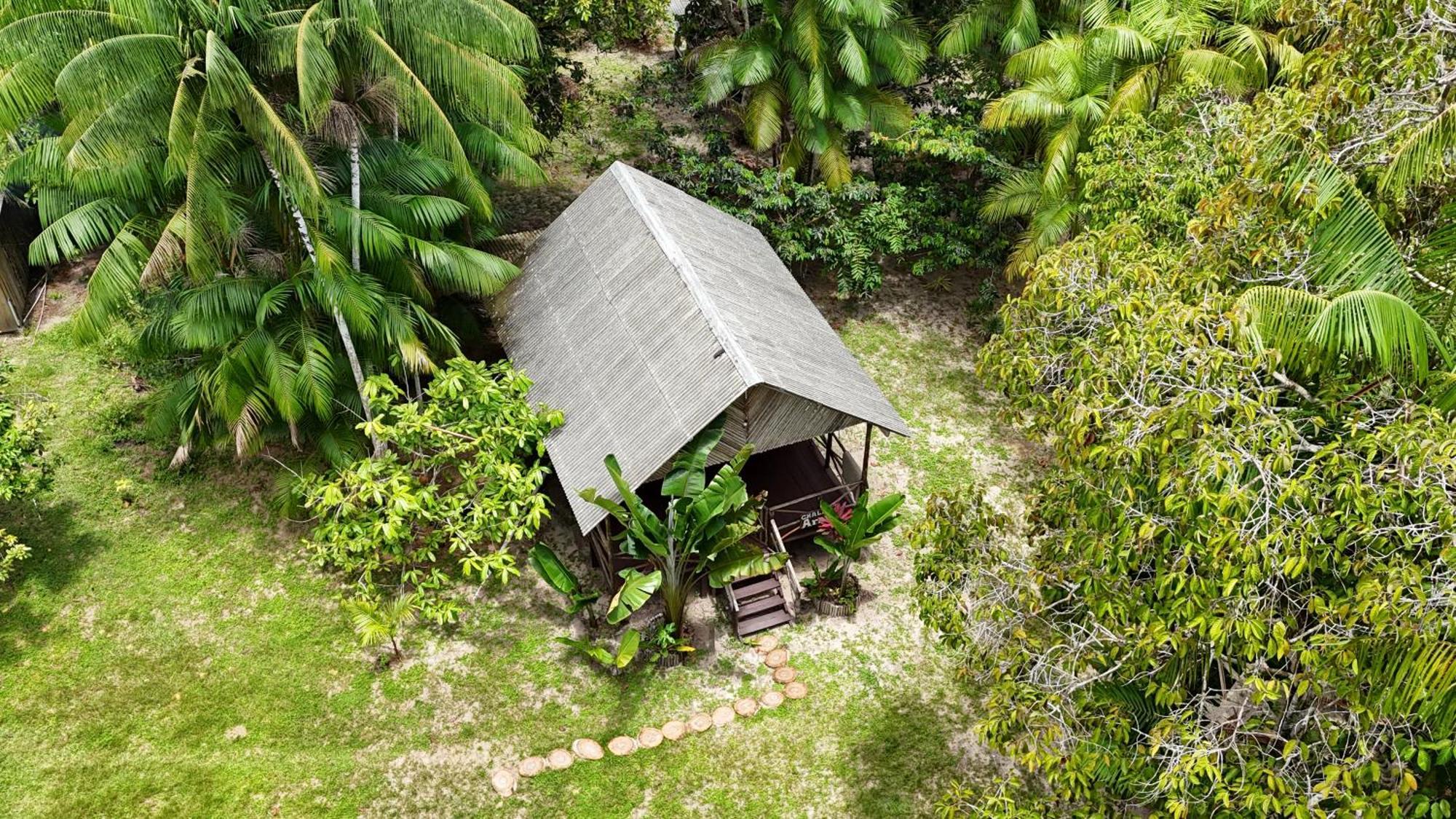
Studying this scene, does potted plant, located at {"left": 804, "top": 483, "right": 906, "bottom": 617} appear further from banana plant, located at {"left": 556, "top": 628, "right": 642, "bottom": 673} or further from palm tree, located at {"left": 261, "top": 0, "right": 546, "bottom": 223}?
palm tree, located at {"left": 261, "top": 0, "right": 546, "bottom": 223}

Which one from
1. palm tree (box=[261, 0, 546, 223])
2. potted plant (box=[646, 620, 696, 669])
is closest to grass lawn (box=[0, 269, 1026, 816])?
potted plant (box=[646, 620, 696, 669])

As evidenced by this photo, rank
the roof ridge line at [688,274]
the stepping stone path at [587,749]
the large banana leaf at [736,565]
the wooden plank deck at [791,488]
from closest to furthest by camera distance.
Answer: the stepping stone path at [587,749]
the large banana leaf at [736,565]
the roof ridge line at [688,274]
the wooden plank deck at [791,488]

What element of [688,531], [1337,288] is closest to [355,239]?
[688,531]

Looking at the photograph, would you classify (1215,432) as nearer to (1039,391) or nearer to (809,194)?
(1039,391)

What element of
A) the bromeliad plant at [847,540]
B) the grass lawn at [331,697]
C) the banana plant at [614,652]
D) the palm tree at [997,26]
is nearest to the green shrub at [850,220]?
the palm tree at [997,26]

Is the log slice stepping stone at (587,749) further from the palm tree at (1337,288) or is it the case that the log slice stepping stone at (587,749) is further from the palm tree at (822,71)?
the palm tree at (822,71)

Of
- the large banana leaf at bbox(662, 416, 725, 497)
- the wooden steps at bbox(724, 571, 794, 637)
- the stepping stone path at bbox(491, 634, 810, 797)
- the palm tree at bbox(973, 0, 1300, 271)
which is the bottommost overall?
the stepping stone path at bbox(491, 634, 810, 797)

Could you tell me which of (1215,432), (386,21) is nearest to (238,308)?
(386,21)

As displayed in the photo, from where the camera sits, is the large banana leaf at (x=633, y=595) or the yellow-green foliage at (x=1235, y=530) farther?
the large banana leaf at (x=633, y=595)
